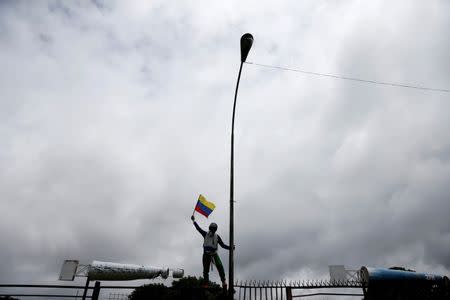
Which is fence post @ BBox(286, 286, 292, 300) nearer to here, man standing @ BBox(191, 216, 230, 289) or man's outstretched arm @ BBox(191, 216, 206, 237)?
man standing @ BBox(191, 216, 230, 289)

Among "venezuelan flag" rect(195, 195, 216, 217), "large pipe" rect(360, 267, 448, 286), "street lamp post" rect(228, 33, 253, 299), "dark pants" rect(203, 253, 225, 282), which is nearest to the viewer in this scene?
"street lamp post" rect(228, 33, 253, 299)

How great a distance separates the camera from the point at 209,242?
969 centimetres

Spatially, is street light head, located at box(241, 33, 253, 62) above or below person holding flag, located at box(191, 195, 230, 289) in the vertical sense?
above

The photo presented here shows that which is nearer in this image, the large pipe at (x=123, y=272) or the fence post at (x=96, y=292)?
the fence post at (x=96, y=292)

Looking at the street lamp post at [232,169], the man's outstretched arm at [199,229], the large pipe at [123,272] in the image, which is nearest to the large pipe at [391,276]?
the man's outstretched arm at [199,229]

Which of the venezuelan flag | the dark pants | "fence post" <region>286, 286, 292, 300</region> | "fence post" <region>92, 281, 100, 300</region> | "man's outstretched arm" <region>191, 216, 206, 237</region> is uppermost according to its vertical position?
the venezuelan flag

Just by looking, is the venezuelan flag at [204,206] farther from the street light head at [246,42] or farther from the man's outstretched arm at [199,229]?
the street light head at [246,42]

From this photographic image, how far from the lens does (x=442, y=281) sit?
20766 millimetres

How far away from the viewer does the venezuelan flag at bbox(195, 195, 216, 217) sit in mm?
9914

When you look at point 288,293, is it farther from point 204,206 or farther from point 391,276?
point 391,276

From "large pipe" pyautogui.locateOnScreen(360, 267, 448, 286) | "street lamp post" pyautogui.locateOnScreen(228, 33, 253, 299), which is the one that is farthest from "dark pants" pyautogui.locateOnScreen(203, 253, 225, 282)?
"large pipe" pyautogui.locateOnScreen(360, 267, 448, 286)

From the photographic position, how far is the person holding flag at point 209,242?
9.54 m

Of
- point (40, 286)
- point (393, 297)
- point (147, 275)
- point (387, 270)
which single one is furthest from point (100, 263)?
point (387, 270)

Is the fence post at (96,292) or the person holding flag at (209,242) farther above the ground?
the person holding flag at (209,242)
